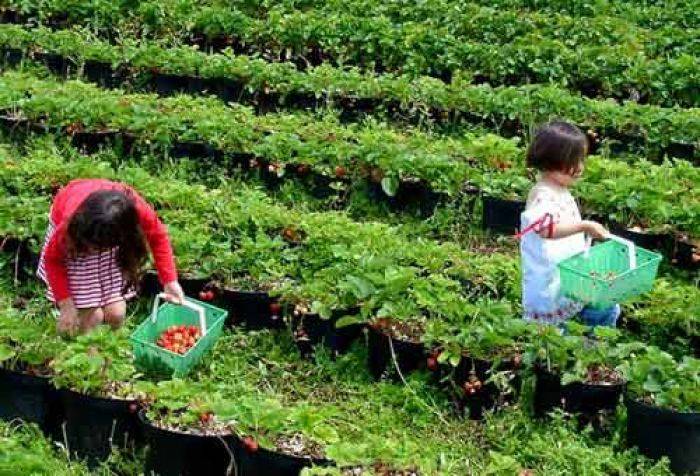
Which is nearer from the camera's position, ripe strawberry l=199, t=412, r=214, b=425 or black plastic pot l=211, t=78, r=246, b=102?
ripe strawberry l=199, t=412, r=214, b=425

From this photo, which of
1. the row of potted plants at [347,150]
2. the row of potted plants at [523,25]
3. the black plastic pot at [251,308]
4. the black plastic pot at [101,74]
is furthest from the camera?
the row of potted plants at [523,25]

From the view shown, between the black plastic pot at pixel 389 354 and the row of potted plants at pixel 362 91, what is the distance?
15.2ft

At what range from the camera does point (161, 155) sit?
923cm

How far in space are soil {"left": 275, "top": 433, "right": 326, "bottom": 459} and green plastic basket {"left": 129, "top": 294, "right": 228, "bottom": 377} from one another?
3.03 feet

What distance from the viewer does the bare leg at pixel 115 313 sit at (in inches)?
229

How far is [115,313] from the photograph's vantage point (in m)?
5.84

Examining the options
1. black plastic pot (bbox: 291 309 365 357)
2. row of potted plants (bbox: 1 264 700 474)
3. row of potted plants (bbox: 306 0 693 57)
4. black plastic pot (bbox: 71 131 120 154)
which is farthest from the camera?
row of potted plants (bbox: 306 0 693 57)

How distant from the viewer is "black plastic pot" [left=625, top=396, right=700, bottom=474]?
16.2 feet

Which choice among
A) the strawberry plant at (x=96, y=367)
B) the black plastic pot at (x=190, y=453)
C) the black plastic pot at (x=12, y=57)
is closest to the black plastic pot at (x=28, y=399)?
the strawberry plant at (x=96, y=367)

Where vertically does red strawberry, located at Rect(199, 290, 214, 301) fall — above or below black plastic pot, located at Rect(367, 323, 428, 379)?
below

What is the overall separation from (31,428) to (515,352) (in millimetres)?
2429

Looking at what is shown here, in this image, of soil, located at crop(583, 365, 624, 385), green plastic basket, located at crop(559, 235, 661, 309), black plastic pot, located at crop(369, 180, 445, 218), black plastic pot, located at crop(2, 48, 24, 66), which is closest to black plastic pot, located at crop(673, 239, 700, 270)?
green plastic basket, located at crop(559, 235, 661, 309)

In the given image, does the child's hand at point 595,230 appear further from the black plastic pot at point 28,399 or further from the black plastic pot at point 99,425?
the black plastic pot at point 28,399

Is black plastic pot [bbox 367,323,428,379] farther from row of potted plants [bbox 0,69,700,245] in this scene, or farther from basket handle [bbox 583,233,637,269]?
row of potted plants [bbox 0,69,700,245]
